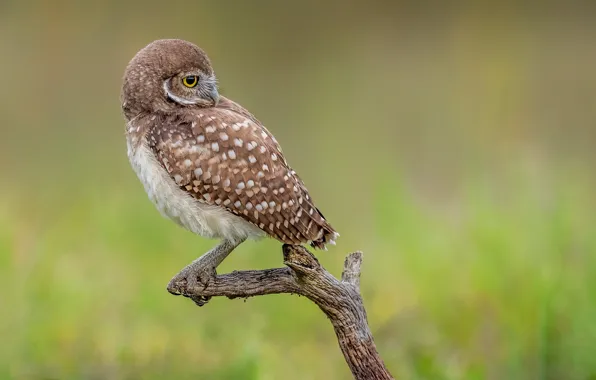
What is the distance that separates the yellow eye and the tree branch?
0.64 metres

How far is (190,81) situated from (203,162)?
0.30 metres

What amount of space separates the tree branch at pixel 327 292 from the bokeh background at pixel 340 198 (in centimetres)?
109

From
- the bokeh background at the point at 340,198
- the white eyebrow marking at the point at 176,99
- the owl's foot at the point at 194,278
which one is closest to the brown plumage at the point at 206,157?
the white eyebrow marking at the point at 176,99

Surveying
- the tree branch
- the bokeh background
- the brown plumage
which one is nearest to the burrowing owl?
the brown plumage

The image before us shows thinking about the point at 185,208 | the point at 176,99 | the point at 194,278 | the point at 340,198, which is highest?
the point at 340,198

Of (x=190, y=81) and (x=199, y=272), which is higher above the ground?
(x=190, y=81)

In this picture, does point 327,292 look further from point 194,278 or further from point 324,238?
point 194,278

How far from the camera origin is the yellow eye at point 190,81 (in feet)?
12.6

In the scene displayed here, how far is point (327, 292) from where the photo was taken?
365 cm

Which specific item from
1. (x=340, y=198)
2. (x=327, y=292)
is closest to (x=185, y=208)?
(x=327, y=292)

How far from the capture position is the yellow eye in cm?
383

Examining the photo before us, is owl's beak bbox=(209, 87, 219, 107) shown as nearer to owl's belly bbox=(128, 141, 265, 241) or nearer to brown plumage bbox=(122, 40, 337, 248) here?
brown plumage bbox=(122, 40, 337, 248)

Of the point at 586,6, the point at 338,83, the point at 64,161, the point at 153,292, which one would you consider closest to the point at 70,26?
the point at 64,161

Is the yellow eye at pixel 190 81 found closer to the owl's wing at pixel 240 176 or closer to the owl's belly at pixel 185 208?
the owl's wing at pixel 240 176
